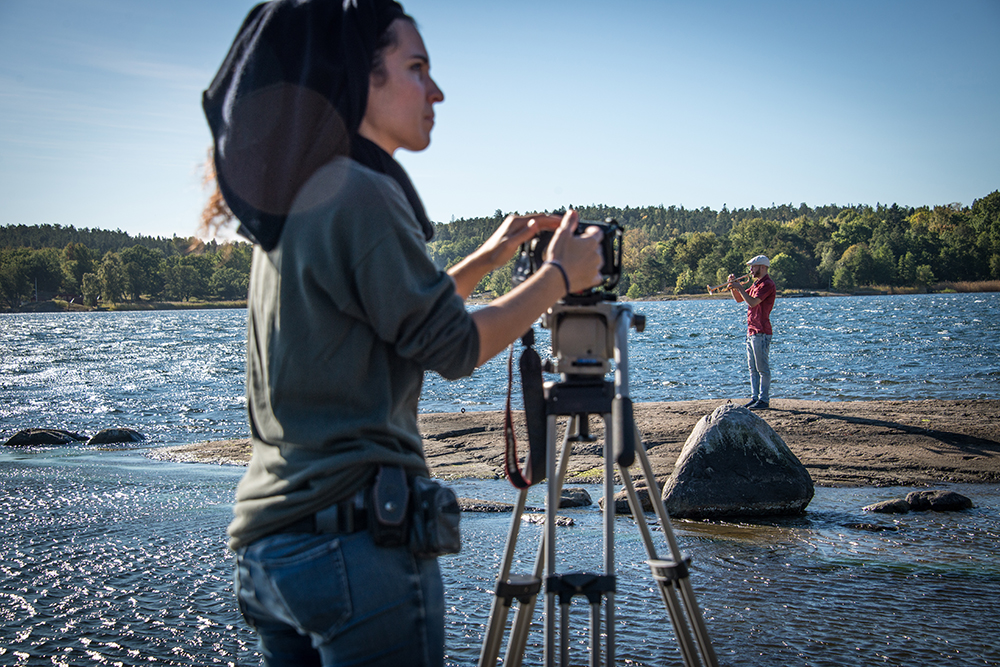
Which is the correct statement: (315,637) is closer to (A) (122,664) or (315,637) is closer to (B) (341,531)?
(B) (341,531)

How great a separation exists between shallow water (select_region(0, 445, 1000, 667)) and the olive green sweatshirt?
112 inches

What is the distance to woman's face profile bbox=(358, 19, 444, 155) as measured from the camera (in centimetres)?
174

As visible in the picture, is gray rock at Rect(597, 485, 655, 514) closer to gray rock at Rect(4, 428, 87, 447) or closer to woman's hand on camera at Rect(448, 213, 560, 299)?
woman's hand on camera at Rect(448, 213, 560, 299)

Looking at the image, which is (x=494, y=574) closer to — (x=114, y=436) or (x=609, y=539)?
(x=609, y=539)

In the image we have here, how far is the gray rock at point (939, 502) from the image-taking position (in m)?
7.12

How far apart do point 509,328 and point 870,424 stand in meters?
11.1

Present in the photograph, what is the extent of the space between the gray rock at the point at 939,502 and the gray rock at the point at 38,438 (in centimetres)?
1300

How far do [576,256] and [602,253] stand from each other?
32 centimetres

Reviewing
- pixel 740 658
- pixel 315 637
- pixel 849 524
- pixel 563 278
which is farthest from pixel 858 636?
pixel 315 637

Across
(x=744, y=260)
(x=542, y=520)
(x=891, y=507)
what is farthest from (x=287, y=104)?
(x=744, y=260)

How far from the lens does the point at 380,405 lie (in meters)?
1.54

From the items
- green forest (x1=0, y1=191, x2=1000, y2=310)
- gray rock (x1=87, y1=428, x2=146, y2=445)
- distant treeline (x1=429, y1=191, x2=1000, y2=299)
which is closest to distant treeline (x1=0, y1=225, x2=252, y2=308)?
green forest (x1=0, y1=191, x2=1000, y2=310)

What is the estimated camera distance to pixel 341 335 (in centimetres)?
152

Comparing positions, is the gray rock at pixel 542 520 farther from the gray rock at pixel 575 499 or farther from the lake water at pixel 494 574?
the gray rock at pixel 575 499
